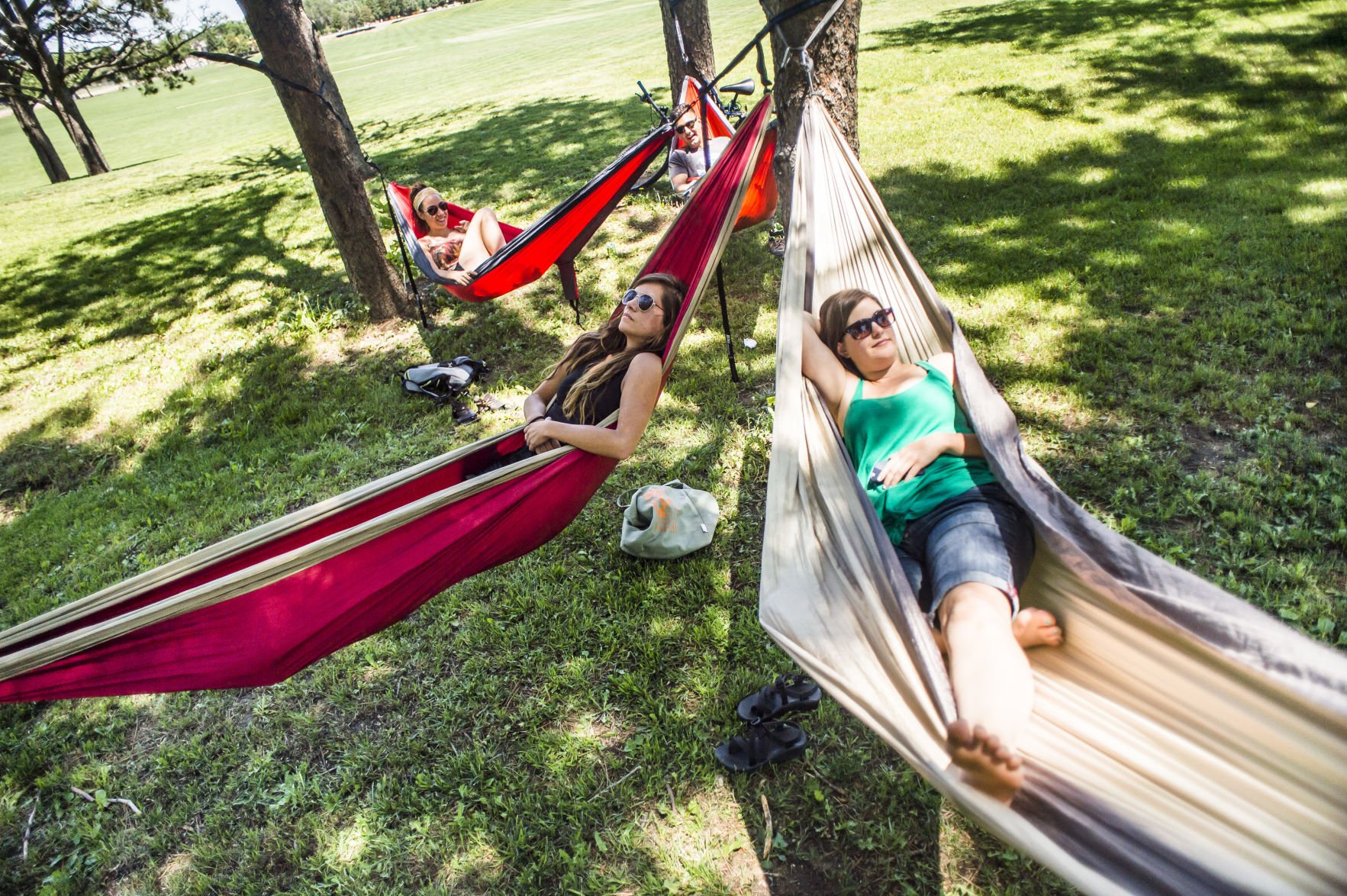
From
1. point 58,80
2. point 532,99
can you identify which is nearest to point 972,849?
point 532,99

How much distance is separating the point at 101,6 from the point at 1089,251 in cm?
1432

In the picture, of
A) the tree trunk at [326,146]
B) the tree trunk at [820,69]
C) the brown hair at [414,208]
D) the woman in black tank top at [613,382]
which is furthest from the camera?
the brown hair at [414,208]

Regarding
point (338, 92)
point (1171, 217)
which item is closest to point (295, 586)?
point (1171, 217)

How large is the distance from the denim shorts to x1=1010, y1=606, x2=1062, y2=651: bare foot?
3 cm

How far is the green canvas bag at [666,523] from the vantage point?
7.35ft

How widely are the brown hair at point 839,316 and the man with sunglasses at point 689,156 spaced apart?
2445 millimetres

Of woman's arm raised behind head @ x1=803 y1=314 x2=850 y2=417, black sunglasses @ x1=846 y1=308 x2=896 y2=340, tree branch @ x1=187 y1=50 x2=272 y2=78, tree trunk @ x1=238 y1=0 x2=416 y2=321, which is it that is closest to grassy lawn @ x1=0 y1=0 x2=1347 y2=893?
tree trunk @ x1=238 y1=0 x2=416 y2=321

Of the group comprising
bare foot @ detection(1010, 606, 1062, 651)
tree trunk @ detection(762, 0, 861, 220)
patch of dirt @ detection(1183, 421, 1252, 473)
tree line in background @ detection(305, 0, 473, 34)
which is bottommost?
patch of dirt @ detection(1183, 421, 1252, 473)

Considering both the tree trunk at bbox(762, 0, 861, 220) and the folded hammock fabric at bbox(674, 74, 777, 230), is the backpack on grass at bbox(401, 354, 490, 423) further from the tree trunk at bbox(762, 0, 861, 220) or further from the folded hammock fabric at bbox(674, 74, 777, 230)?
the tree trunk at bbox(762, 0, 861, 220)

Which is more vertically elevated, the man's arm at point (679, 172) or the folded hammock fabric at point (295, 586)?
the man's arm at point (679, 172)

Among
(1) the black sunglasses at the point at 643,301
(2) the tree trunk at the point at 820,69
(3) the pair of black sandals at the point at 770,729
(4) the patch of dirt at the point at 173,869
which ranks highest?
(2) the tree trunk at the point at 820,69

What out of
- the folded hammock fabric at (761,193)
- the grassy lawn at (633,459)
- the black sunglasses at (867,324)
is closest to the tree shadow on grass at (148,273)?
the grassy lawn at (633,459)

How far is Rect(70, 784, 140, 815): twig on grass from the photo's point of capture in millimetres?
1851

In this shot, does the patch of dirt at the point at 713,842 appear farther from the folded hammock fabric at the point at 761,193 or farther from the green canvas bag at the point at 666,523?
the folded hammock fabric at the point at 761,193
